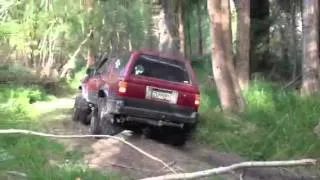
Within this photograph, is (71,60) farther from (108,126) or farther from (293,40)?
(108,126)

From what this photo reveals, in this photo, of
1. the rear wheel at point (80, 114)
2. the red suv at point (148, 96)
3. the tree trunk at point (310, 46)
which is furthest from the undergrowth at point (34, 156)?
the tree trunk at point (310, 46)

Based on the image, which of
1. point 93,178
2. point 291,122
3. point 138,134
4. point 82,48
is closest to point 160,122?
point 138,134

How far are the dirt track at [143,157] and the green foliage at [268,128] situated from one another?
0.52 metres

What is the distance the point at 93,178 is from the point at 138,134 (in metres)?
4.55

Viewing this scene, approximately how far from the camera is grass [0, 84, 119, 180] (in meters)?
8.01

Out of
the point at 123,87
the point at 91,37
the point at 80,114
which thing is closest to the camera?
the point at 123,87

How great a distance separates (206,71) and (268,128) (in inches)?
529

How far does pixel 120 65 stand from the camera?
12.3 metres

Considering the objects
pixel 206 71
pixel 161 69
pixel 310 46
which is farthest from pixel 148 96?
pixel 206 71

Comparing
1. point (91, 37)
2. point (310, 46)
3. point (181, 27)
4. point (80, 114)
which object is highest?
point (181, 27)

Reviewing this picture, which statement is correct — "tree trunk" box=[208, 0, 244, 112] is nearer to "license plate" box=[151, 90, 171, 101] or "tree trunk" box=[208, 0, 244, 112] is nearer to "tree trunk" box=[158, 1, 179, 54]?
"license plate" box=[151, 90, 171, 101]

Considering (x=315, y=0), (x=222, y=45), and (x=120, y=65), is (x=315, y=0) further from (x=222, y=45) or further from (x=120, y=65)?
(x=120, y=65)

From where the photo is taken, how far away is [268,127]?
1339cm

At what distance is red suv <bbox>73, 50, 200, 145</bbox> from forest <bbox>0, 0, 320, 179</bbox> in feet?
4.33
